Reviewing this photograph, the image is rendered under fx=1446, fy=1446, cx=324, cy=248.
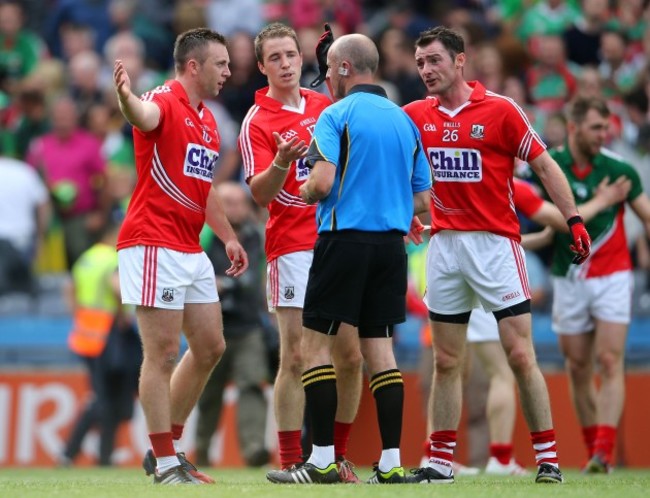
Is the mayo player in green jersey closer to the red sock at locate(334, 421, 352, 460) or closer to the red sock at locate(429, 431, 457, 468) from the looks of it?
the red sock at locate(429, 431, 457, 468)

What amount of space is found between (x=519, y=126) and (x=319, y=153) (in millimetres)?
1406

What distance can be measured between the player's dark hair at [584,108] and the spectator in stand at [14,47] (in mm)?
8768

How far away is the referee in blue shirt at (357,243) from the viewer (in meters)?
8.10

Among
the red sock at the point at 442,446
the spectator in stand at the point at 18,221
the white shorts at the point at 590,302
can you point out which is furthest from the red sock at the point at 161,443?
the spectator in stand at the point at 18,221

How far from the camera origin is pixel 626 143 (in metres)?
14.8

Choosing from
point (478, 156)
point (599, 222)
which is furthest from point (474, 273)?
point (599, 222)

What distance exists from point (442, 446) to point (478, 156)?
179 centimetres

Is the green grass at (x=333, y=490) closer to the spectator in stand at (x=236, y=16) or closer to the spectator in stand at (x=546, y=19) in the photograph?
the spectator in stand at (x=546, y=19)

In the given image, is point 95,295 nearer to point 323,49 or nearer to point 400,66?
point 400,66

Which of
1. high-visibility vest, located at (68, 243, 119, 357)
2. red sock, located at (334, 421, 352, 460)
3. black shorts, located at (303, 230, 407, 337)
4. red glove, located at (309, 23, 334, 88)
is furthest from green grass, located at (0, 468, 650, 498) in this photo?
high-visibility vest, located at (68, 243, 119, 357)

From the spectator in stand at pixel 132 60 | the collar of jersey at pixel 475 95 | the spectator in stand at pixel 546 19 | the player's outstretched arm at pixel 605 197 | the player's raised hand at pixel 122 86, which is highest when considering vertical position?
the spectator in stand at pixel 546 19

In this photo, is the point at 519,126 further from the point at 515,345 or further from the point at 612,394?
the point at 612,394

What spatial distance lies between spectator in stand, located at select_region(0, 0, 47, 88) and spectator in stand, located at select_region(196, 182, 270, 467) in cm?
550

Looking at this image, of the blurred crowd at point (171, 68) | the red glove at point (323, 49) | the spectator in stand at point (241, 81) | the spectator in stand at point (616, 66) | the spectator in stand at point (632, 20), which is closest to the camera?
the red glove at point (323, 49)
